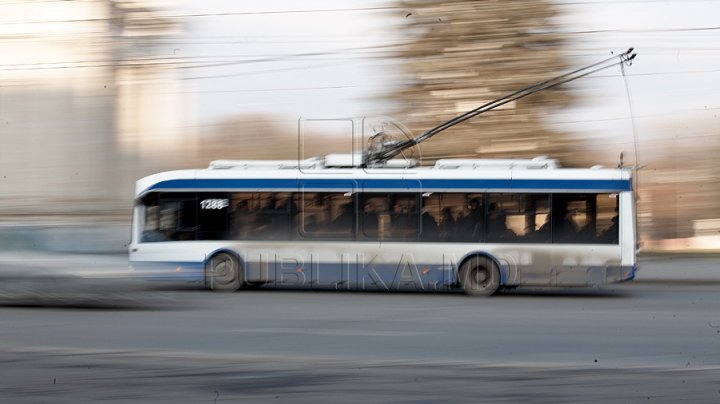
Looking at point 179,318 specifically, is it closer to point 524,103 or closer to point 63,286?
point 63,286

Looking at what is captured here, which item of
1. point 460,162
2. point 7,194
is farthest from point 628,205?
point 7,194

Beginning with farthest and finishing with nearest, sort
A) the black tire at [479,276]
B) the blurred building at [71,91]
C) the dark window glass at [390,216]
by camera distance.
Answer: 1. the blurred building at [71,91]
2. the dark window glass at [390,216]
3. the black tire at [479,276]

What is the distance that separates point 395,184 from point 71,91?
38.5 ft

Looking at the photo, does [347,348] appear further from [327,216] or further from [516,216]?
[516,216]

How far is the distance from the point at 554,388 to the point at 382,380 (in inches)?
54.9

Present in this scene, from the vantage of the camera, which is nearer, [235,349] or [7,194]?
Answer: [235,349]

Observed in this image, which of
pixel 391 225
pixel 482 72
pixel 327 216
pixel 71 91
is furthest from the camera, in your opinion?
pixel 482 72

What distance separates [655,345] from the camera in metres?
10.9

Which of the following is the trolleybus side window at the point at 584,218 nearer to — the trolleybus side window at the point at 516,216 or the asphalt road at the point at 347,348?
the trolleybus side window at the point at 516,216

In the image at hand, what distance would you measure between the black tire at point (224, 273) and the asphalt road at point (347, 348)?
1138mm

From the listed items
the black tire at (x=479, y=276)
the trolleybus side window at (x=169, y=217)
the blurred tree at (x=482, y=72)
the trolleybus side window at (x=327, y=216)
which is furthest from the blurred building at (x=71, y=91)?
the blurred tree at (x=482, y=72)

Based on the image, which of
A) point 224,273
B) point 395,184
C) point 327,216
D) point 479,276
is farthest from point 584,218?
point 224,273

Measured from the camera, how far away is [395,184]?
1855 centimetres

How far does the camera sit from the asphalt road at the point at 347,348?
7.62m
